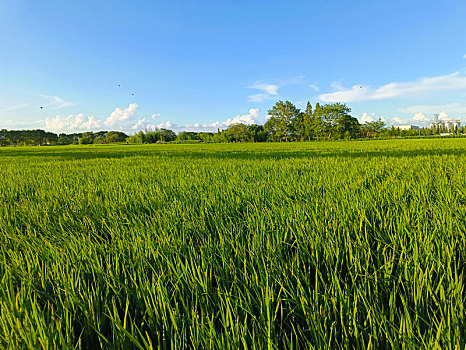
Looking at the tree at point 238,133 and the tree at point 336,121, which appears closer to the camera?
the tree at point 336,121

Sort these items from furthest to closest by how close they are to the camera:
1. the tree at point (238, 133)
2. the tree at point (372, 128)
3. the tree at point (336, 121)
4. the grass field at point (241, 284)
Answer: the tree at point (238, 133)
the tree at point (372, 128)
the tree at point (336, 121)
the grass field at point (241, 284)

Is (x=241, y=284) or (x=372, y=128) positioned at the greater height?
(x=372, y=128)

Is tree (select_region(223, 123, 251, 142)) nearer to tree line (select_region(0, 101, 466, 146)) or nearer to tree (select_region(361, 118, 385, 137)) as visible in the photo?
tree line (select_region(0, 101, 466, 146))

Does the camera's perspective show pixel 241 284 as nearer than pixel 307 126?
Yes

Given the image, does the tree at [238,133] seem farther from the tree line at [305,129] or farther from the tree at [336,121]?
the tree at [336,121]

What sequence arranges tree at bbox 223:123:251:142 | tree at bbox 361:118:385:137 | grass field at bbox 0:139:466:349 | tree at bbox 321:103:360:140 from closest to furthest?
1. grass field at bbox 0:139:466:349
2. tree at bbox 321:103:360:140
3. tree at bbox 361:118:385:137
4. tree at bbox 223:123:251:142

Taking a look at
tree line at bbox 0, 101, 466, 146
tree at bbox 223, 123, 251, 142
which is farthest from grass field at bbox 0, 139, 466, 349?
tree at bbox 223, 123, 251, 142

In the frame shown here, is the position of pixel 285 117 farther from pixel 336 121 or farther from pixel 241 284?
pixel 241 284

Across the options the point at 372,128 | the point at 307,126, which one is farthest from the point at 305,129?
the point at 372,128

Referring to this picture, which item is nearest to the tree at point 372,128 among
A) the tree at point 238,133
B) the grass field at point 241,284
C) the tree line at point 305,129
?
the tree line at point 305,129

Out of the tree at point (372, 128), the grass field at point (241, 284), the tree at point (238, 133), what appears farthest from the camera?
the tree at point (238, 133)

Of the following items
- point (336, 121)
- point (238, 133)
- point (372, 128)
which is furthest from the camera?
point (238, 133)

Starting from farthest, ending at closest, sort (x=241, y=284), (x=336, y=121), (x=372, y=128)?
(x=372, y=128) → (x=336, y=121) → (x=241, y=284)

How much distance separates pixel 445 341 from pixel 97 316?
0.89 meters
